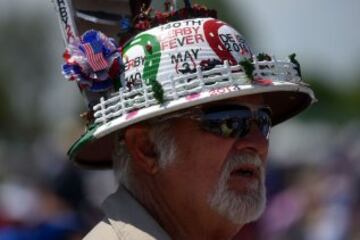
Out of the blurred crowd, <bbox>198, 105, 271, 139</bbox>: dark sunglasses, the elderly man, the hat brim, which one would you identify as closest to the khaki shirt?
the elderly man

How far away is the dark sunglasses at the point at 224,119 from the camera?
162 inches

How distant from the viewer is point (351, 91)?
118ft

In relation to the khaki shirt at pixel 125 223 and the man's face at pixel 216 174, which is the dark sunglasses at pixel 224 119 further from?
the khaki shirt at pixel 125 223

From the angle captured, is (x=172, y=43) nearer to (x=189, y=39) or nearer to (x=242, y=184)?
(x=189, y=39)

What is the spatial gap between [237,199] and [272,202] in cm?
653

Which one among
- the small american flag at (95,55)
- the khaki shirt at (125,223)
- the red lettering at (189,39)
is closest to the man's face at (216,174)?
the khaki shirt at (125,223)

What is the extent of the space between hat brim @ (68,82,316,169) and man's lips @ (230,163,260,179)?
0.79 feet

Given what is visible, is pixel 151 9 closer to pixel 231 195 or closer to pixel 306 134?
pixel 231 195

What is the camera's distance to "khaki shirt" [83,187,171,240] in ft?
13.0

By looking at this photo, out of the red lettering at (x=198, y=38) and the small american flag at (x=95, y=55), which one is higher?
the red lettering at (x=198, y=38)

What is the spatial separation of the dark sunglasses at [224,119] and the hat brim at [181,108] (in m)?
0.09

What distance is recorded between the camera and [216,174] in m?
4.09

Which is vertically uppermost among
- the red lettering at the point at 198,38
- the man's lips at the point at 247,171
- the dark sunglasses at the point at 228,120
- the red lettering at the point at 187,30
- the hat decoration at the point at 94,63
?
the red lettering at the point at 187,30

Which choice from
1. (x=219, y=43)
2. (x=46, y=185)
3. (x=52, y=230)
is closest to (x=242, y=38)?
(x=219, y=43)
